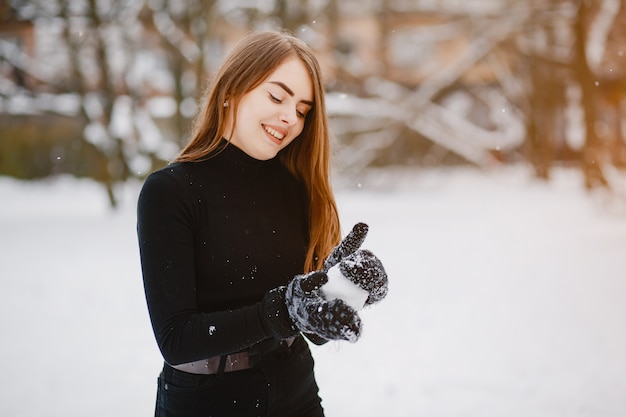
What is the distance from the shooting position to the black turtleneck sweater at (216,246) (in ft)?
4.78

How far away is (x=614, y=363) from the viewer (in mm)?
4996

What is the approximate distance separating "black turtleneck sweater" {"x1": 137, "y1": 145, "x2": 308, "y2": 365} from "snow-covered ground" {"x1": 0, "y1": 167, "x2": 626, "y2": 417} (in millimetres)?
362

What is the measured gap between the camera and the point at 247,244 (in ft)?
5.61

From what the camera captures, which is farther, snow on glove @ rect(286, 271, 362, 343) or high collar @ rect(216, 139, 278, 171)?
high collar @ rect(216, 139, 278, 171)

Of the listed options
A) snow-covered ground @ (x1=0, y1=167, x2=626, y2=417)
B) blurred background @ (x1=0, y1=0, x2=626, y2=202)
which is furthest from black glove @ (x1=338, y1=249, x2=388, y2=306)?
blurred background @ (x1=0, y1=0, x2=626, y2=202)

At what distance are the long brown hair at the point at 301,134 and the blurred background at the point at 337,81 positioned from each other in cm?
728

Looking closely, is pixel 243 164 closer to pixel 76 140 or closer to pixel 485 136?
pixel 485 136

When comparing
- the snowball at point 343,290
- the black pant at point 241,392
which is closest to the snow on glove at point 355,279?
the snowball at point 343,290

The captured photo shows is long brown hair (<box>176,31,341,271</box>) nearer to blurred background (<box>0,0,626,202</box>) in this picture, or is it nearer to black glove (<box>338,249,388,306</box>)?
black glove (<box>338,249,388,306</box>)

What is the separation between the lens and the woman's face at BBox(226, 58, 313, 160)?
1.77m


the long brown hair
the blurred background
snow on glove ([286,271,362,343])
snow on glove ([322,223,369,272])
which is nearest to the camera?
snow on glove ([286,271,362,343])

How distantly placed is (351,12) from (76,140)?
11070 mm

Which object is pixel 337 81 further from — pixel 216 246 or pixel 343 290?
pixel 343 290

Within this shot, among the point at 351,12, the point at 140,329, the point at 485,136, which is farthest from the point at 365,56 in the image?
the point at 140,329
